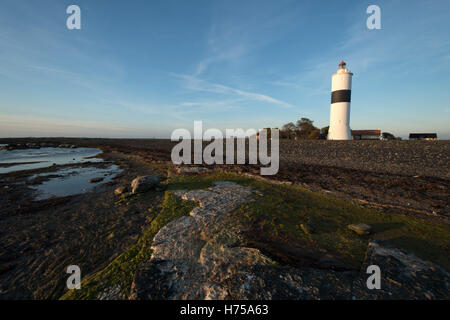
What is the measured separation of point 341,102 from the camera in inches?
1289

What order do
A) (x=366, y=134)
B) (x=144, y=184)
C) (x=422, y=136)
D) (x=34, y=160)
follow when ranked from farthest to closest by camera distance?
(x=366, y=134) < (x=422, y=136) < (x=34, y=160) < (x=144, y=184)

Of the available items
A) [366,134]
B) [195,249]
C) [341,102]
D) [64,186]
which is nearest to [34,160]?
[64,186]

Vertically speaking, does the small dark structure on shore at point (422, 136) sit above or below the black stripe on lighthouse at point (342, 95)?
below

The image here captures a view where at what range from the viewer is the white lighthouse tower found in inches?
1273

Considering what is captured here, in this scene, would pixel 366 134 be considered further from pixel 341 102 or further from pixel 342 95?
pixel 342 95

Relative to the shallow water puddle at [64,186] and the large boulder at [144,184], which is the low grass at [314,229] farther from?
the shallow water puddle at [64,186]

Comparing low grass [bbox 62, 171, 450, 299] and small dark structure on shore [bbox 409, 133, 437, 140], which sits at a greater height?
small dark structure on shore [bbox 409, 133, 437, 140]

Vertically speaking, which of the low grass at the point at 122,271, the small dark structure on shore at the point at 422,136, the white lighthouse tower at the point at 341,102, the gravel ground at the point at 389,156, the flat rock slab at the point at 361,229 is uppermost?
the white lighthouse tower at the point at 341,102

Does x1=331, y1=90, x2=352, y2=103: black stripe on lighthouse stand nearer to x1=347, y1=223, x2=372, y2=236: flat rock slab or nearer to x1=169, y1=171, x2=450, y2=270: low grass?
x1=169, y1=171, x2=450, y2=270: low grass

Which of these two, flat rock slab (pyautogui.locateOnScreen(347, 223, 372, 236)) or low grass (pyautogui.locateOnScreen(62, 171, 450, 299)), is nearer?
low grass (pyautogui.locateOnScreen(62, 171, 450, 299))

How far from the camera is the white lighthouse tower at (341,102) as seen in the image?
1273 inches

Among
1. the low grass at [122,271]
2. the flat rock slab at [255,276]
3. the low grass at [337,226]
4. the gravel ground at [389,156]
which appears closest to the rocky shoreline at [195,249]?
the flat rock slab at [255,276]

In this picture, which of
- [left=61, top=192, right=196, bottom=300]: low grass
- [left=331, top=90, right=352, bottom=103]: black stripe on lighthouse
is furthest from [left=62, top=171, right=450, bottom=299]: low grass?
[left=331, top=90, right=352, bottom=103]: black stripe on lighthouse
